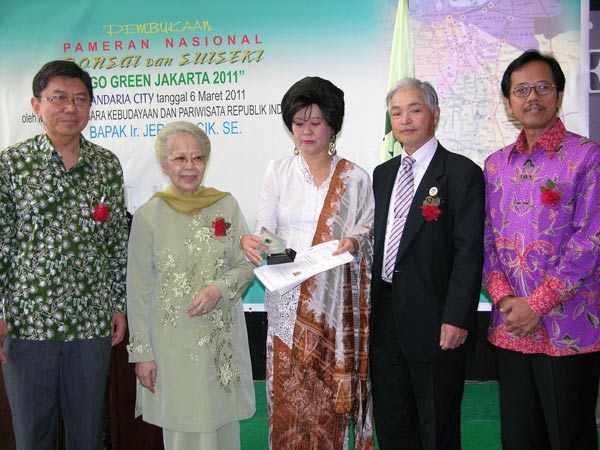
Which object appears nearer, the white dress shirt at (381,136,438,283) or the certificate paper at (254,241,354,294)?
the certificate paper at (254,241,354,294)

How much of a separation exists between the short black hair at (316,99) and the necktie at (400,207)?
36cm

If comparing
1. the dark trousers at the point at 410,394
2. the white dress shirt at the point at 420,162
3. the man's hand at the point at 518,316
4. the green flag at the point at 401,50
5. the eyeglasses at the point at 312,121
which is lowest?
the dark trousers at the point at 410,394

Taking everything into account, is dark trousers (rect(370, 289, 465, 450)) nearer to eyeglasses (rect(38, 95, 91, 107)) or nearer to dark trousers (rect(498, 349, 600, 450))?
dark trousers (rect(498, 349, 600, 450))

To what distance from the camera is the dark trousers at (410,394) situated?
221 cm

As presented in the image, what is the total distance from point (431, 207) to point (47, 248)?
1.51 meters

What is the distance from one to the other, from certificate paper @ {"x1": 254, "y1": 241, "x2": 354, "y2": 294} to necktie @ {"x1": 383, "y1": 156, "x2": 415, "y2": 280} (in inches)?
7.1

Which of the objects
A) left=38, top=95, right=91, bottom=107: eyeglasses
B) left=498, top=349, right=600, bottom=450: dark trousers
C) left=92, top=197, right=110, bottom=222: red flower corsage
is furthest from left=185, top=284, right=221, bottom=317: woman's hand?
left=498, top=349, right=600, bottom=450: dark trousers

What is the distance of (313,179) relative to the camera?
2414 mm

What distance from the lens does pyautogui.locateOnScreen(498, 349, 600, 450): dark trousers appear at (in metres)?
2.08

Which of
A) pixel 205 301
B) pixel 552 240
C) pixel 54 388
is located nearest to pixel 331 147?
pixel 205 301

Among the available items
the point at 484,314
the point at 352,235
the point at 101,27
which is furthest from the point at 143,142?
the point at 484,314

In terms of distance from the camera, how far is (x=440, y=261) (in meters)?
2.20

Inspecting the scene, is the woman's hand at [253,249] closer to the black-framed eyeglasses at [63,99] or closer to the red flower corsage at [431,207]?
the red flower corsage at [431,207]

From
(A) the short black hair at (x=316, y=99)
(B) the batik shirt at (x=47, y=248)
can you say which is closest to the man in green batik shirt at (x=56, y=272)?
(B) the batik shirt at (x=47, y=248)
